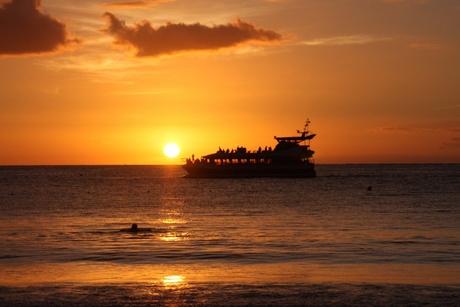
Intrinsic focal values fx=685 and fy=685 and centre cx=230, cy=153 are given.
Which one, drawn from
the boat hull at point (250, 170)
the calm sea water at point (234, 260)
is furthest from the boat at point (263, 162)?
the calm sea water at point (234, 260)

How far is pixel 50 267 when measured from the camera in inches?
1395

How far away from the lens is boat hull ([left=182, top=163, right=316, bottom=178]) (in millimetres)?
180625

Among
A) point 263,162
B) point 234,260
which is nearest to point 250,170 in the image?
point 263,162

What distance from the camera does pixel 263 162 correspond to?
186250 millimetres

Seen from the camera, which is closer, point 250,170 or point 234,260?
point 234,260

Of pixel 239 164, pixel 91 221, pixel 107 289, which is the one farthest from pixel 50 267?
pixel 239 164

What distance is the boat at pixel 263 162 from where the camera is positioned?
18062 centimetres

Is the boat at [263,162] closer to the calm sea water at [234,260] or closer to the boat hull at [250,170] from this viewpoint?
the boat hull at [250,170]

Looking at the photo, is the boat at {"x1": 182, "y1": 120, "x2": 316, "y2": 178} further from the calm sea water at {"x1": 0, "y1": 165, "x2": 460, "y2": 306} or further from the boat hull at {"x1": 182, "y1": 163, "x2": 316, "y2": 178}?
the calm sea water at {"x1": 0, "y1": 165, "x2": 460, "y2": 306}

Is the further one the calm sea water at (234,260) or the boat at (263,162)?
the boat at (263,162)

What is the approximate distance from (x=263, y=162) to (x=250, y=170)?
4.58 meters

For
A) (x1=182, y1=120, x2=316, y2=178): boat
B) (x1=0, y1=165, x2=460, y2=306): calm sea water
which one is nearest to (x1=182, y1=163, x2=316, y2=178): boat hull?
(x1=182, y1=120, x2=316, y2=178): boat

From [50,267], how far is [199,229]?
74.9 ft

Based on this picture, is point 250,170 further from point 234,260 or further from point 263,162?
point 234,260
